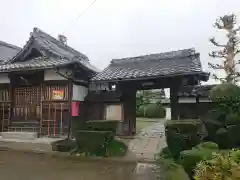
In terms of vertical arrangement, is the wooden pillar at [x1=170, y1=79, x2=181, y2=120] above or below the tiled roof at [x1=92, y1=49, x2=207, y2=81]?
below

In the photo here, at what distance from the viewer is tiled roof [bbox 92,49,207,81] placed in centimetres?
1206

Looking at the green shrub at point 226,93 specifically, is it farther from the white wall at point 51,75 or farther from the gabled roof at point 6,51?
the gabled roof at point 6,51

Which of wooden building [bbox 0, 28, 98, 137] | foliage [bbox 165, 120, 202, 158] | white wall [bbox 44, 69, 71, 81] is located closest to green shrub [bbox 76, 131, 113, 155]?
foliage [bbox 165, 120, 202, 158]

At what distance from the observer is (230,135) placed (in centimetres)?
759

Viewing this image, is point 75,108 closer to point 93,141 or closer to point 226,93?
point 93,141

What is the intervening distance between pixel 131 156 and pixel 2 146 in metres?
7.24

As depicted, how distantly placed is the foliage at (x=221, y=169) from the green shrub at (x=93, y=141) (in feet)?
21.9

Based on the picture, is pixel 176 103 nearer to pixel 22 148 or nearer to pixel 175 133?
pixel 175 133

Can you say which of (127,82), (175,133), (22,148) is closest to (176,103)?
(127,82)

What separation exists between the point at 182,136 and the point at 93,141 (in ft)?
12.2

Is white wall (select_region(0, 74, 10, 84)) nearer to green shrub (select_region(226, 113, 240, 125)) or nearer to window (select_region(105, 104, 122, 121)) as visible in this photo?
window (select_region(105, 104, 122, 121))

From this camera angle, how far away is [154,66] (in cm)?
1395

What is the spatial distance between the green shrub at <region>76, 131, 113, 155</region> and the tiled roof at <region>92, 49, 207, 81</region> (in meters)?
3.90

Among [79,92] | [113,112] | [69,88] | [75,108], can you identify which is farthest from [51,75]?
[113,112]
